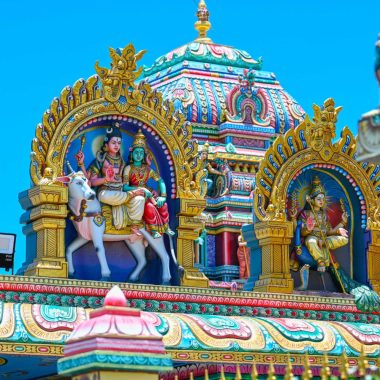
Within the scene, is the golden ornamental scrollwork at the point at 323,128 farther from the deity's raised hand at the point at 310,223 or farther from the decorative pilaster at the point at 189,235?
the decorative pilaster at the point at 189,235

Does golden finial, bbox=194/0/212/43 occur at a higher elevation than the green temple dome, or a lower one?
higher

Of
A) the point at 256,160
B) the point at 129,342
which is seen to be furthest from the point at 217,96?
the point at 129,342

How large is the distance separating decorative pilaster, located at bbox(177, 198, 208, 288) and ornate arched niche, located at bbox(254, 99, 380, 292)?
130cm

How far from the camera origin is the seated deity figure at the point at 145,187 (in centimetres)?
2519

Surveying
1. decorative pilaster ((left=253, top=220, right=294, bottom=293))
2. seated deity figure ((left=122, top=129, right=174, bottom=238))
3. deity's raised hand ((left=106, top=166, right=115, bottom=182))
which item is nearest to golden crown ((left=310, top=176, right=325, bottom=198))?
decorative pilaster ((left=253, top=220, right=294, bottom=293))

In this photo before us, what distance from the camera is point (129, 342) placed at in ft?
53.4

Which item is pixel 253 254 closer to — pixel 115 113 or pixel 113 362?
pixel 115 113

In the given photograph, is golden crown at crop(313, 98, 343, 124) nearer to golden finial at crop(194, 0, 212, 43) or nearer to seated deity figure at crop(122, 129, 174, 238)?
seated deity figure at crop(122, 129, 174, 238)

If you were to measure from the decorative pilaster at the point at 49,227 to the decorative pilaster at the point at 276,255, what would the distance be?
3.85 meters

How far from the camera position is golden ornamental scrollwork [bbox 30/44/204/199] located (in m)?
24.7

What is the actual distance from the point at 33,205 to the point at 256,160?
50.3 ft

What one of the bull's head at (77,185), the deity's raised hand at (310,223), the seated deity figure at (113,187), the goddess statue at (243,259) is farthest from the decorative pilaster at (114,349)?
the goddess statue at (243,259)

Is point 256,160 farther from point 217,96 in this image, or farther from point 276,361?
point 276,361

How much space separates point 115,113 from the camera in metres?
25.5
